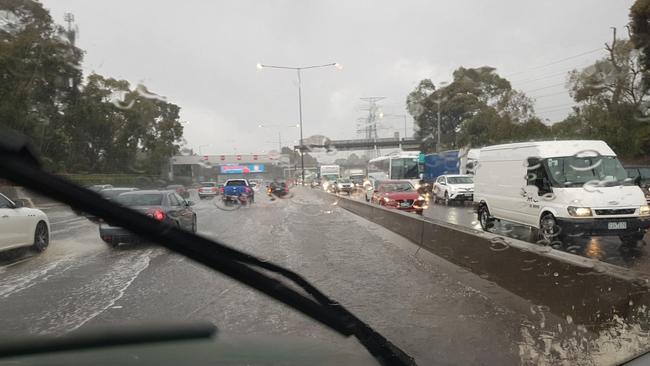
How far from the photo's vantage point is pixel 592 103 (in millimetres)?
32469

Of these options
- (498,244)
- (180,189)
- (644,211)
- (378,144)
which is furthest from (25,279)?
(378,144)

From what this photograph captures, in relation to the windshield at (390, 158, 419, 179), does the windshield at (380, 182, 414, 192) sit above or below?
below

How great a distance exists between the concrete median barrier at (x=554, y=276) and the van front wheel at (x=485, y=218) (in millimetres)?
5742

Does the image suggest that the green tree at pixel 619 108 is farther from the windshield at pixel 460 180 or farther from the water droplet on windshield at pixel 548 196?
the water droplet on windshield at pixel 548 196

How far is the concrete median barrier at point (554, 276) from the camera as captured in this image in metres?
4.12

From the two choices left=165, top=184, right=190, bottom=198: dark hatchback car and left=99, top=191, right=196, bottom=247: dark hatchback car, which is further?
left=165, top=184, right=190, bottom=198: dark hatchback car

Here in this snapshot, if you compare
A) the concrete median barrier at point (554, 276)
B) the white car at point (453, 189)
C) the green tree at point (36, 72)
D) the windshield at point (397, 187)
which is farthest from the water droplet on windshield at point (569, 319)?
the white car at point (453, 189)

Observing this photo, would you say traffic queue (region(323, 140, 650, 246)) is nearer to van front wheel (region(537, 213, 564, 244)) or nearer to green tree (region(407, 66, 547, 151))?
van front wheel (region(537, 213, 564, 244))

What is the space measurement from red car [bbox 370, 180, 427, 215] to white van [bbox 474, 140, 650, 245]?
22.0 feet

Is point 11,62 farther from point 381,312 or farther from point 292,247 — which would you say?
point 292,247

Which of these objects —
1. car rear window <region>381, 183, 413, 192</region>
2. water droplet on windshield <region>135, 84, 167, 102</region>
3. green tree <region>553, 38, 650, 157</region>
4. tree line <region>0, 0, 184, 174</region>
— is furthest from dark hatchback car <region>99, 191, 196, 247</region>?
green tree <region>553, 38, 650, 157</region>

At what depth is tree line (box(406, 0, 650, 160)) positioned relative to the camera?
2511 cm

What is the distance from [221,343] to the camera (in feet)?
6.47

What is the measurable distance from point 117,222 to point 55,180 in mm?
192
